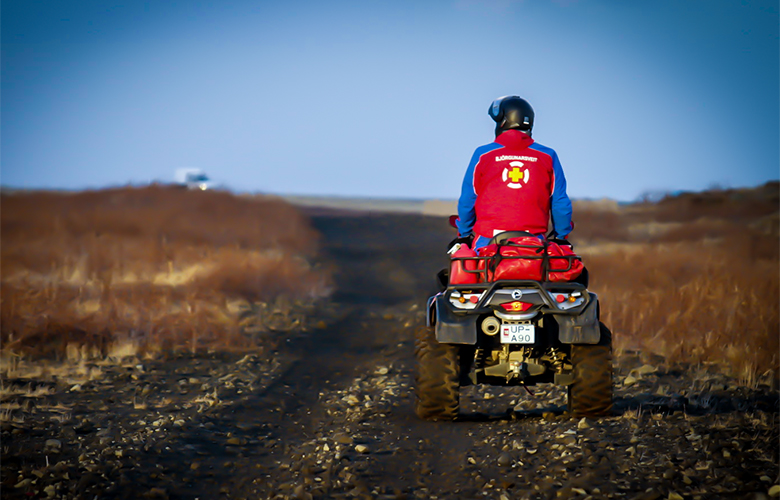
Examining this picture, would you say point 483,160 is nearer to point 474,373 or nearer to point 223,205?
point 474,373

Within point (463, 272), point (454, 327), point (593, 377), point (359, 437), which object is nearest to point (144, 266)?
point (359, 437)

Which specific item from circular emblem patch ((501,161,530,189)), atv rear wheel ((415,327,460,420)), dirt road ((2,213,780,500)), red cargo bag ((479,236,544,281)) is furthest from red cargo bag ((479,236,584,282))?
dirt road ((2,213,780,500))

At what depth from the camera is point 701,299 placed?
13305 mm

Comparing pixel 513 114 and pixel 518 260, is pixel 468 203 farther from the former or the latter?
pixel 513 114

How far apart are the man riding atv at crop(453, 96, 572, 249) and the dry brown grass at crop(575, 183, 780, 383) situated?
400 centimetres

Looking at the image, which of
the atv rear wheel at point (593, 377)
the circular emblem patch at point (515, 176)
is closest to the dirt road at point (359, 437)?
the atv rear wheel at point (593, 377)

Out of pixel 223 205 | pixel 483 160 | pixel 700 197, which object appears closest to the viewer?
pixel 483 160

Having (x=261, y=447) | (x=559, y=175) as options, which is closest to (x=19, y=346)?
(x=261, y=447)

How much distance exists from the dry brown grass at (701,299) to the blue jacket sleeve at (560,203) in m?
3.75

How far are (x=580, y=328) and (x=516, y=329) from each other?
1.75ft

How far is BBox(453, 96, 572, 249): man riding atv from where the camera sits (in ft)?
21.4

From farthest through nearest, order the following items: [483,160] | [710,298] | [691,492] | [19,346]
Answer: [710,298] < [19,346] < [483,160] < [691,492]

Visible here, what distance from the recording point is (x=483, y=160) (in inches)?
261

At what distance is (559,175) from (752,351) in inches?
206
